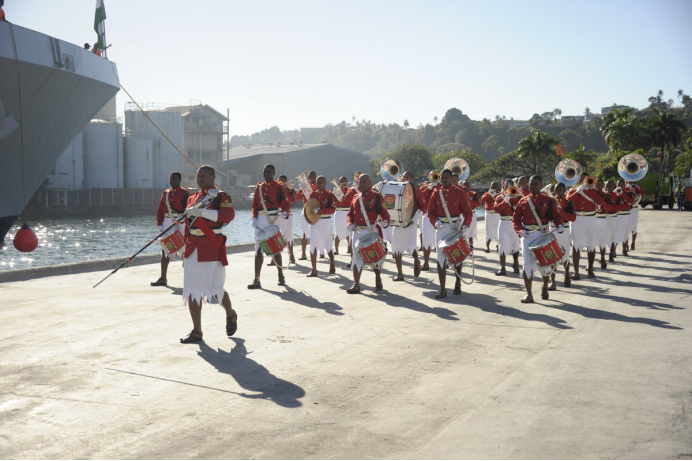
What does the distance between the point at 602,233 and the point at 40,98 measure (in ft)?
69.6

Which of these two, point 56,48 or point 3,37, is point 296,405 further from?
point 56,48

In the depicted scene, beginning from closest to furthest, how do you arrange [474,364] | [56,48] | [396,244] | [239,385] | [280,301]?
[239,385], [474,364], [280,301], [396,244], [56,48]

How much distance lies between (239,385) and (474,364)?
2.46m

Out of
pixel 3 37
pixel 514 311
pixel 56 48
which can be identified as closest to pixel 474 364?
pixel 514 311

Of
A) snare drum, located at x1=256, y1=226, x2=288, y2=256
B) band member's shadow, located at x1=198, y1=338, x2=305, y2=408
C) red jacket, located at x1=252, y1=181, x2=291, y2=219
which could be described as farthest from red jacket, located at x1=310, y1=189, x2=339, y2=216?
band member's shadow, located at x1=198, y1=338, x2=305, y2=408

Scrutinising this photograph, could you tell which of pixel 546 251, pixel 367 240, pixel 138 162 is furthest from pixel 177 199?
pixel 138 162

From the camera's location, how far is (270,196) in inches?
523

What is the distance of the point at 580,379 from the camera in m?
6.61

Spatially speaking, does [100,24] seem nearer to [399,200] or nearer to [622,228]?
[399,200]

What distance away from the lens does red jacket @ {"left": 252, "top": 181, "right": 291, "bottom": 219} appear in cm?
1320

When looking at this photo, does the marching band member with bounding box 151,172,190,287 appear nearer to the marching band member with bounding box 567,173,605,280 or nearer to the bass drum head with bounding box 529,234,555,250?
the bass drum head with bounding box 529,234,555,250

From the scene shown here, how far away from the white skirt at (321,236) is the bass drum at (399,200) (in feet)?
6.81

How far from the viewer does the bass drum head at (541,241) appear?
11.1 m

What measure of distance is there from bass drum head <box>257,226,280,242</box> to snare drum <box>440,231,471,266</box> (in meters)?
2.96
